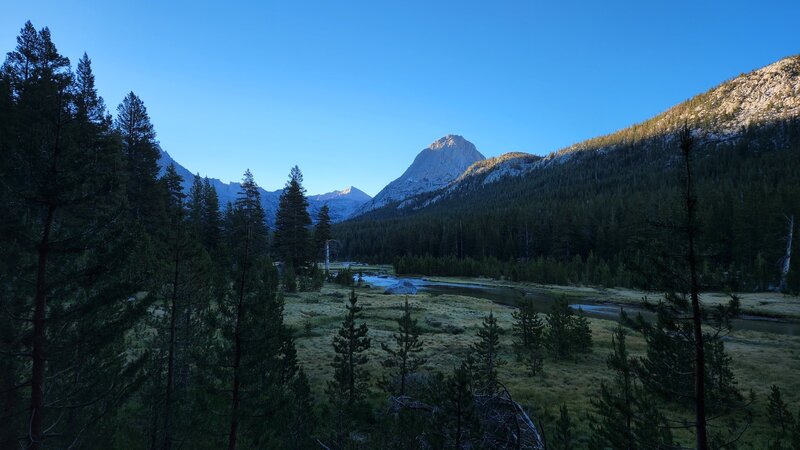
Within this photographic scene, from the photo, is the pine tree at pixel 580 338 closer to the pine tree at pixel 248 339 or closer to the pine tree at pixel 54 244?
the pine tree at pixel 248 339

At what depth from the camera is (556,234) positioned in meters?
102

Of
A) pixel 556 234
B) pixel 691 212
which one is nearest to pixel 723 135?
pixel 556 234

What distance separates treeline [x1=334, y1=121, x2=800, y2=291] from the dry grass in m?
7.41

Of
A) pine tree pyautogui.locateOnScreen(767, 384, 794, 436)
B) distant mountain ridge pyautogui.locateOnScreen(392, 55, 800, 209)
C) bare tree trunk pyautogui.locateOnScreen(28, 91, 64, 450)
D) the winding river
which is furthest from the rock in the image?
distant mountain ridge pyautogui.locateOnScreen(392, 55, 800, 209)

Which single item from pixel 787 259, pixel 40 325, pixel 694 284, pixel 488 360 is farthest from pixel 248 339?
pixel 787 259

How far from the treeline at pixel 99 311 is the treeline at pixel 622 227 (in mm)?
10765

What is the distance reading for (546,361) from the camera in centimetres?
2484

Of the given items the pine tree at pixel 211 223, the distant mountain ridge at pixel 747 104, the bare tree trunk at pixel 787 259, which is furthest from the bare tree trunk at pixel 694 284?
the distant mountain ridge at pixel 747 104

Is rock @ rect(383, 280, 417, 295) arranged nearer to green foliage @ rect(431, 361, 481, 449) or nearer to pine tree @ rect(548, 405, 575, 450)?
pine tree @ rect(548, 405, 575, 450)

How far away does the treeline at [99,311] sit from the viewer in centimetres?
662

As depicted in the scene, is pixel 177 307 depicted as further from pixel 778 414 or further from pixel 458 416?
pixel 778 414

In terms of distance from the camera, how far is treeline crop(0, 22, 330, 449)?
261 inches

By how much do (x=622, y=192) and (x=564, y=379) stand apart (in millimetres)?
142262

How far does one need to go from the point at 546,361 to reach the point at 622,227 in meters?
82.5
